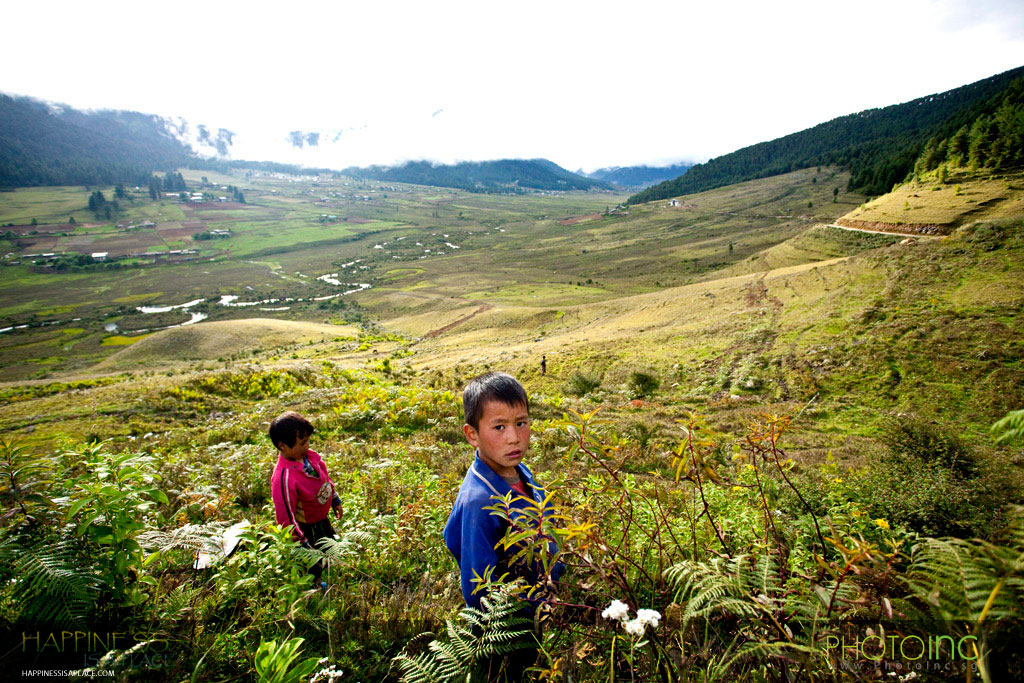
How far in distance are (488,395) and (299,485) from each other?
2.46m

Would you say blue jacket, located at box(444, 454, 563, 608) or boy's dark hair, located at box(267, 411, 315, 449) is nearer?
blue jacket, located at box(444, 454, 563, 608)

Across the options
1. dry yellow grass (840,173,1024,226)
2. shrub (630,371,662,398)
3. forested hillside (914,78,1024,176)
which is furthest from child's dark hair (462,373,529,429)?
forested hillside (914,78,1024,176)

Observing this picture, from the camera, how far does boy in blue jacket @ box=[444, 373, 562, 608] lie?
2.24m

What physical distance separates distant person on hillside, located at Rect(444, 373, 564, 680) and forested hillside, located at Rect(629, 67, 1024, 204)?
399 feet

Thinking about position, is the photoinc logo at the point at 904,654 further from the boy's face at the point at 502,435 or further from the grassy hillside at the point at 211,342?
the grassy hillside at the point at 211,342

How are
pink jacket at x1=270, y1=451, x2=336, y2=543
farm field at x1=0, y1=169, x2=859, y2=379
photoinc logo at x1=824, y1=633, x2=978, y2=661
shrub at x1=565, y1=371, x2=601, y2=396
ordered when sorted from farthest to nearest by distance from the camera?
farm field at x1=0, y1=169, x2=859, y2=379, shrub at x1=565, y1=371, x2=601, y2=396, pink jacket at x1=270, y1=451, x2=336, y2=543, photoinc logo at x1=824, y1=633, x2=978, y2=661

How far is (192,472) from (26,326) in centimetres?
10727

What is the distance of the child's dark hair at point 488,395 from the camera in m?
2.61

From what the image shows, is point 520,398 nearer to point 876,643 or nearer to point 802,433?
point 876,643

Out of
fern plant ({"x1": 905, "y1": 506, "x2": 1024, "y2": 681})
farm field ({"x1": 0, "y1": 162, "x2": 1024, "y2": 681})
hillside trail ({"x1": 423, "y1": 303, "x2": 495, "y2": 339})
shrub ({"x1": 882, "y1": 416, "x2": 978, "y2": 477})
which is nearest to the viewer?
fern plant ({"x1": 905, "y1": 506, "x2": 1024, "y2": 681})

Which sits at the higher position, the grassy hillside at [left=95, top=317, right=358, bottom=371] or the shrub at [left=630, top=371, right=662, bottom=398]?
the shrub at [left=630, top=371, right=662, bottom=398]

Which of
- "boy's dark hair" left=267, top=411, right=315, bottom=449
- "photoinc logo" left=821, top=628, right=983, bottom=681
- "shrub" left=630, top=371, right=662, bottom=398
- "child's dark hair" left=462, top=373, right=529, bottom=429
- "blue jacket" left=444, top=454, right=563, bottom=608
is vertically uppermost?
"child's dark hair" left=462, top=373, right=529, bottom=429

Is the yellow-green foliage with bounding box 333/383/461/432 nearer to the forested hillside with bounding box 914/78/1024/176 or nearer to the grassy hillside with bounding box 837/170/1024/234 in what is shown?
the grassy hillside with bounding box 837/170/1024/234

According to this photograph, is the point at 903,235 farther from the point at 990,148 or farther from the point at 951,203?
the point at 990,148
